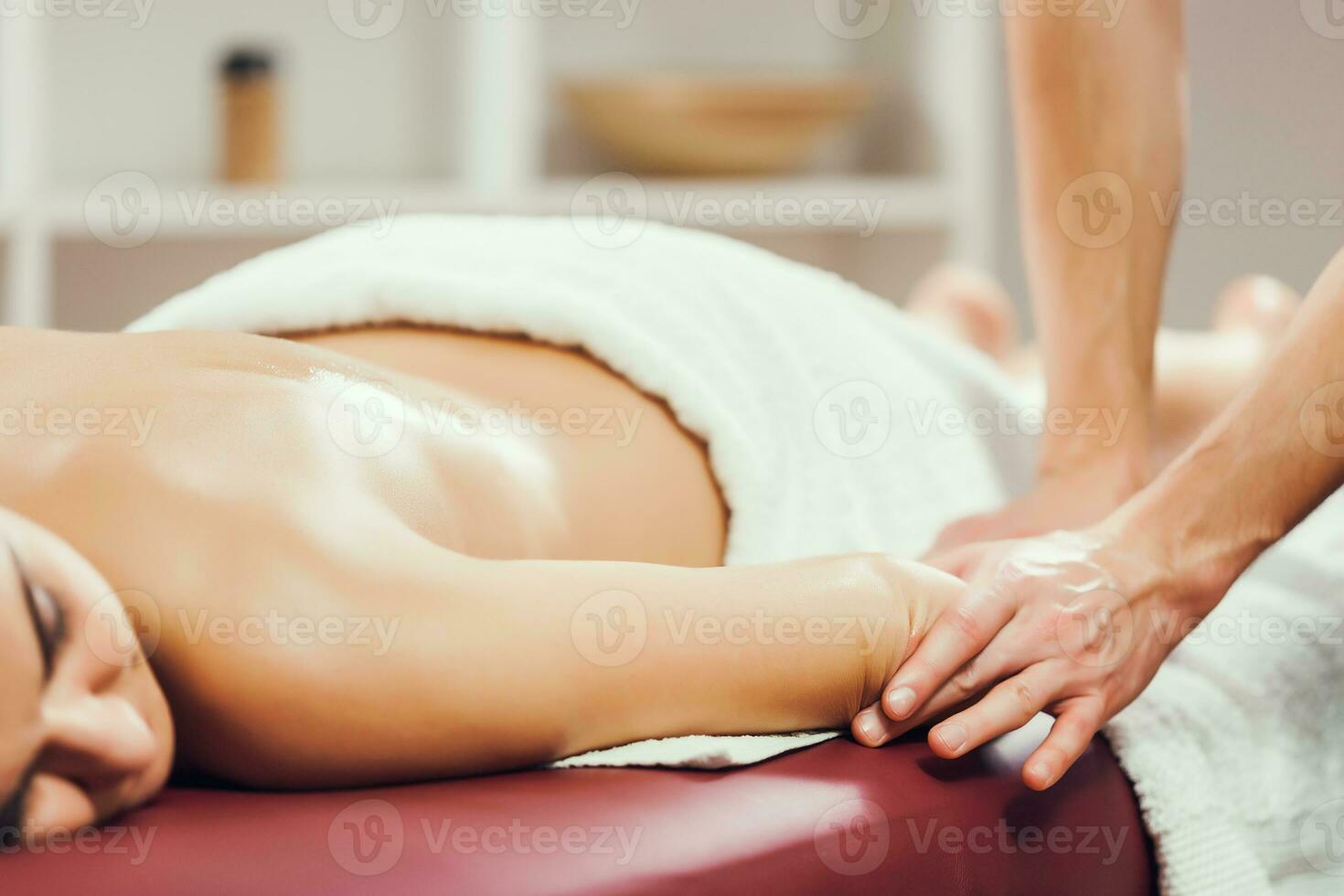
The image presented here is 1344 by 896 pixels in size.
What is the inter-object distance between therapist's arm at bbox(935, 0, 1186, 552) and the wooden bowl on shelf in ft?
4.57

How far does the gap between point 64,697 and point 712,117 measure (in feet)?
7.50

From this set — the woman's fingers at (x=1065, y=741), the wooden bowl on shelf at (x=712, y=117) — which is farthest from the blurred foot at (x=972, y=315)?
the woman's fingers at (x=1065, y=741)

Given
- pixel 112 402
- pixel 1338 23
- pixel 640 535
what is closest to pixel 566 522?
pixel 640 535

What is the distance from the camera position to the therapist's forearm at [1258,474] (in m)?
0.93

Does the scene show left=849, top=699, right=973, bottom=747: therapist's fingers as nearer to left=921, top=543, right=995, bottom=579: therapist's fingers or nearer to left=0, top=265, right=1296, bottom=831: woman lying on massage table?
left=0, top=265, right=1296, bottom=831: woman lying on massage table

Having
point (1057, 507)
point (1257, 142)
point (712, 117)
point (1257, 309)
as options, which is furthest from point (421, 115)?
point (1057, 507)

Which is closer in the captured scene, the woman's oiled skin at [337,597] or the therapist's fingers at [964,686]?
the woman's oiled skin at [337,597]

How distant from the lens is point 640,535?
39.8 inches

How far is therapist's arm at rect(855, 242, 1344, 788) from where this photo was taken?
2.66 ft

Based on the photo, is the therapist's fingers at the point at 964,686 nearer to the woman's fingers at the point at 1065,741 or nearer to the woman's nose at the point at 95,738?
the woman's fingers at the point at 1065,741

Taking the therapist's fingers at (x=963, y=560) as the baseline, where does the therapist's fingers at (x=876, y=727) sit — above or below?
below

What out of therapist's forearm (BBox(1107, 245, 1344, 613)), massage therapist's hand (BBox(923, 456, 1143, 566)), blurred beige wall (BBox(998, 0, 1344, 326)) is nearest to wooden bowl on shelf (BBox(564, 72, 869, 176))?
blurred beige wall (BBox(998, 0, 1344, 326))

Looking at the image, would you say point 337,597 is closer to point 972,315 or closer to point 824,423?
point 824,423

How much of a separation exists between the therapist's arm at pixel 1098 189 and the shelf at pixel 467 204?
139cm
